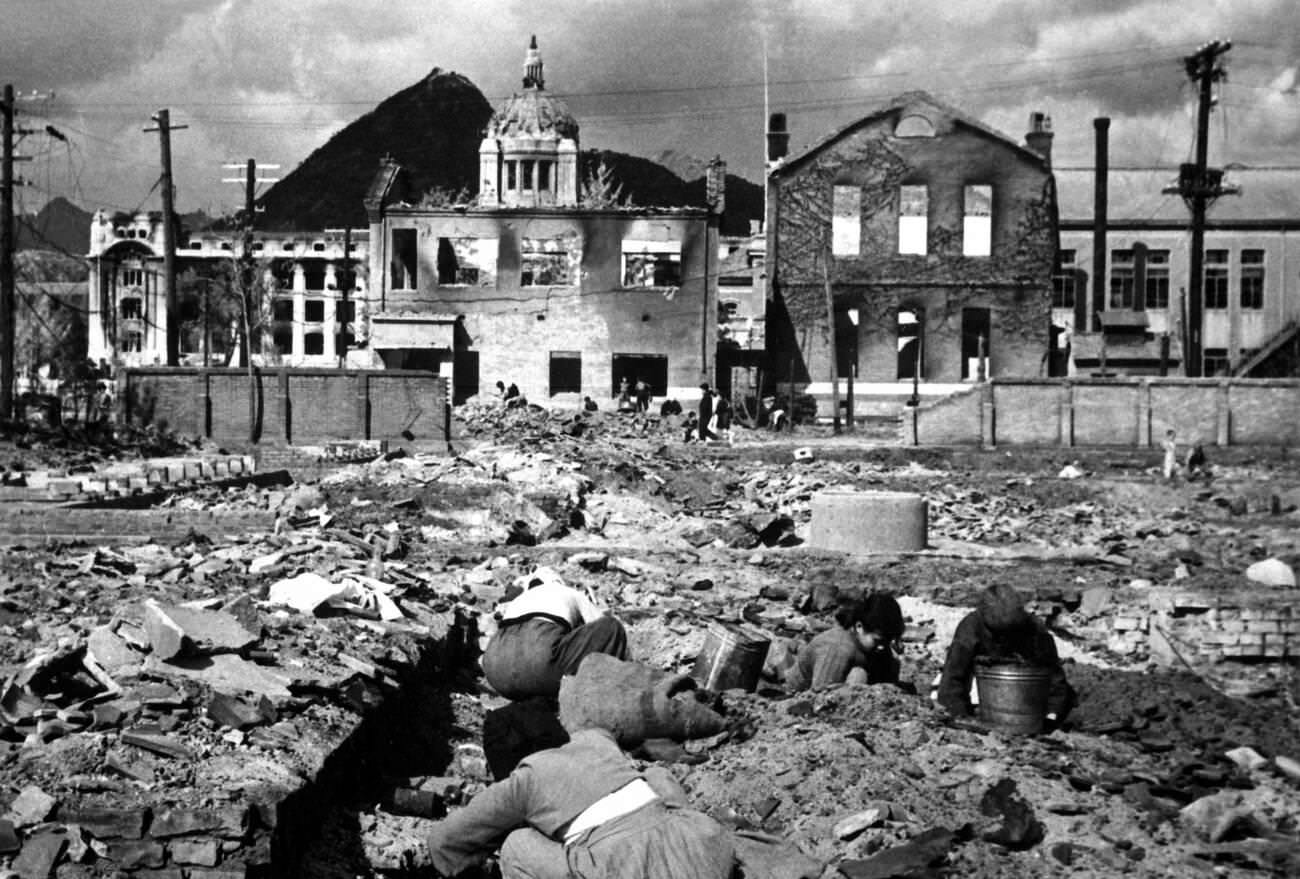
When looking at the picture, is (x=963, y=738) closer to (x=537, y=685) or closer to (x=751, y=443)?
(x=537, y=685)

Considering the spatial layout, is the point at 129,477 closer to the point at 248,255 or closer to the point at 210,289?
the point at 248,255

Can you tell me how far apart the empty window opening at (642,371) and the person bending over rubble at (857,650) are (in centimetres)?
3292

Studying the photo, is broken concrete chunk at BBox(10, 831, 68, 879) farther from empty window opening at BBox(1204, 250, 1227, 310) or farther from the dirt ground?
empty window opening at BBox(1204, 250, 1227, 310)

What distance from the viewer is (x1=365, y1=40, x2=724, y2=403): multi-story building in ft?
140

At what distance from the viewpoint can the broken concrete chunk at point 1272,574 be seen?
1397 cm

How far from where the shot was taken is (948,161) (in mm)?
43844

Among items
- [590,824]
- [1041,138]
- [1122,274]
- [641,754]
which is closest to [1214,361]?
[1122,274]

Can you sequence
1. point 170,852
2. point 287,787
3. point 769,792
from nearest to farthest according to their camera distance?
Result: point 170,852
point 287,787
point 769,792

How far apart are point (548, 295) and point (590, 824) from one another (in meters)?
38.4

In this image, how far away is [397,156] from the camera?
90.8m

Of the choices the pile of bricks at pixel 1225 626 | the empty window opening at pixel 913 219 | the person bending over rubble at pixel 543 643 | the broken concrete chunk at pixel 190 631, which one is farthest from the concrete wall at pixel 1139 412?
the broken concrete chunk at pixel 190 631

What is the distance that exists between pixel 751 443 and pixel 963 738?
79.7 ft

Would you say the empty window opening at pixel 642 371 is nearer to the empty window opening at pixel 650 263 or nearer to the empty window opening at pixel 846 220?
the empty window opening at pixel 650 263

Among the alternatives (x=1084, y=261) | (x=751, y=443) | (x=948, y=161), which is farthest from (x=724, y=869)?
(x=1084, y=261)
